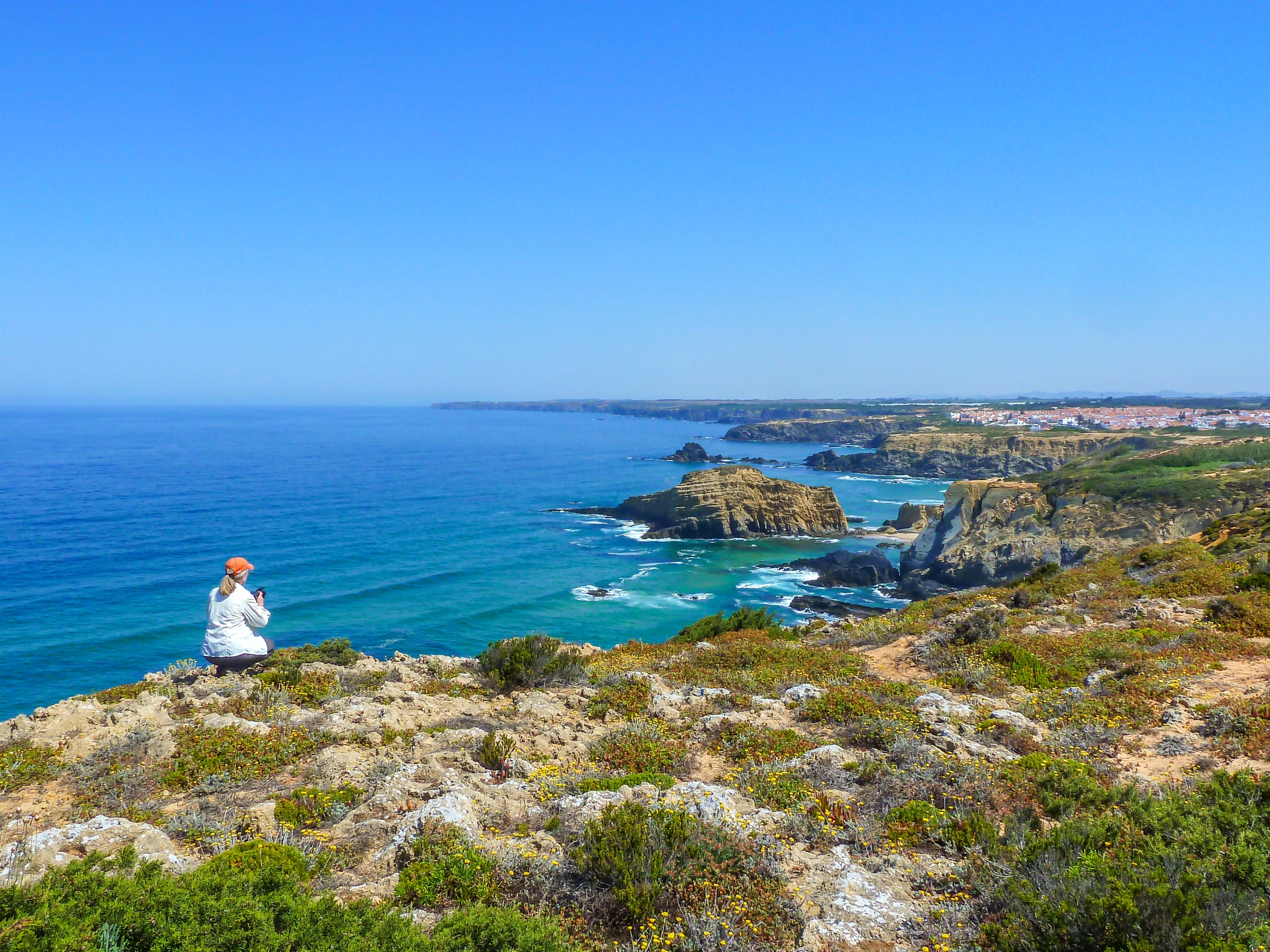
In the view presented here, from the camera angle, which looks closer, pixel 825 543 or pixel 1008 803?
pixel 1008 803

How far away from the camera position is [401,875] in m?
5.28

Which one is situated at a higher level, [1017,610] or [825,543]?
[1017,610]

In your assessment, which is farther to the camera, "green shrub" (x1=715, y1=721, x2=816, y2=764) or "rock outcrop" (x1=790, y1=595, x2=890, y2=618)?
"rock outcrop" (x1=790, y1=595, x2=890, y2=618)

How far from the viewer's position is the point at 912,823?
21.0ft

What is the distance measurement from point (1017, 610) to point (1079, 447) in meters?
115

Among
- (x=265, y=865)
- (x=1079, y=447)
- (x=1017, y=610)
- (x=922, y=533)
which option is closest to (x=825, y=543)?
(x=922, y=533)

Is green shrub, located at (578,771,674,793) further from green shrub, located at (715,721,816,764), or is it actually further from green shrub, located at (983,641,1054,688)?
green shrub, located at (983,641,1054,688)

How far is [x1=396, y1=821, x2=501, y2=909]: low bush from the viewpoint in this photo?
5051mm

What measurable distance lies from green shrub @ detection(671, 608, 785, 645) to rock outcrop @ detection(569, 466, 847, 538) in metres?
43.7

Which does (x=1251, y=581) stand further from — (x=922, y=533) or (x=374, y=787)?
(x=922, y=533)

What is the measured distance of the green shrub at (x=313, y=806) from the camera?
6.37 m

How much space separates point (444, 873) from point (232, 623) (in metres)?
6.97

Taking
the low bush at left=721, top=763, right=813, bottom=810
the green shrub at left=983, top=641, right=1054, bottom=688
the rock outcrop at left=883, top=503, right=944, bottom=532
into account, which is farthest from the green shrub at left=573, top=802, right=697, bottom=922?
the rock outcrop at left=883, top=503, right=944, bottom=532

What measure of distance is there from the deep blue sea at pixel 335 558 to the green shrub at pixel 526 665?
20476 mm
